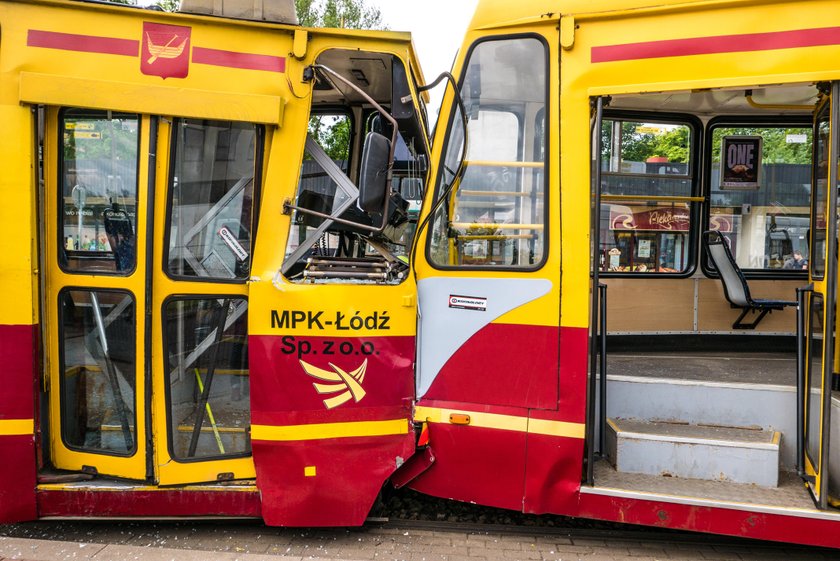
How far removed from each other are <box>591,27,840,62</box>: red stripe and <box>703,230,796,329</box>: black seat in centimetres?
281

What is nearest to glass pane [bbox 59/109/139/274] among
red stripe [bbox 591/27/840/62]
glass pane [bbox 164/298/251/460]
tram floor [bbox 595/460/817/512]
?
glass pane [bbox 164/298/251/460]

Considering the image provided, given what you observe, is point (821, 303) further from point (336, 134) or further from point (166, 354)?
point (166, 354)

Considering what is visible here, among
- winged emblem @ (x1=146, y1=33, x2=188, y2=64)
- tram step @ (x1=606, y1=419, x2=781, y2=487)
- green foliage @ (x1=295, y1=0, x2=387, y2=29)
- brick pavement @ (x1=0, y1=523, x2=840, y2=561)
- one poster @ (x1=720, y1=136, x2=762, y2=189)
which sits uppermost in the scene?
green foliage @ (x1=295, y1=0, x2=387, y2=29)

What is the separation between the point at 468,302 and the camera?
10.9 ft

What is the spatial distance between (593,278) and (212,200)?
2.25 metres

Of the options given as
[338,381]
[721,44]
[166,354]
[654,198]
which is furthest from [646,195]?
[166,354]

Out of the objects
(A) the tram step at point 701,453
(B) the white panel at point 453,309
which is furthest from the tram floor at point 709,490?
(B) the white panel at point 453,309

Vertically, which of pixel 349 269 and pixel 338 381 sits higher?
pixel 349 269

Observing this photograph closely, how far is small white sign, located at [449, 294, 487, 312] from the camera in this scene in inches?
130

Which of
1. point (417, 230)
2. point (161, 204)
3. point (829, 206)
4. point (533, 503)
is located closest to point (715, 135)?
point (829, 206)

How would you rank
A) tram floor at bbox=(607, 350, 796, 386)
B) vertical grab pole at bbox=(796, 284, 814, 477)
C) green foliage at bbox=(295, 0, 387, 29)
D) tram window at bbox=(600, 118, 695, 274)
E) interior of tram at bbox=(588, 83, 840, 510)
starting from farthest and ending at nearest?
green foliage at bbox=(295, 0, 387, 29), tram window at bbox=(600, 118, 695, 274), interior of tram at bbox=(588, 83, 840, 510), tram floor at bbox=(607, 350, 796, 386), vertical grab pole at bbox=(796, 284, 814, 477)

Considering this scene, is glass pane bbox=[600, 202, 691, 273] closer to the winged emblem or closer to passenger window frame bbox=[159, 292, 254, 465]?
passenger window frame bbox=[159, 292, 254, 465]

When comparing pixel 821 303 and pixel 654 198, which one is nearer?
pixel 821 303

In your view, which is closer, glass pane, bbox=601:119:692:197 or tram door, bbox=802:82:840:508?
tram door, bbox=802:82:840:508
